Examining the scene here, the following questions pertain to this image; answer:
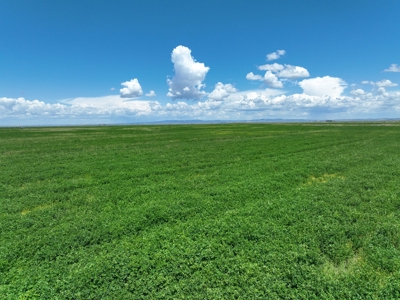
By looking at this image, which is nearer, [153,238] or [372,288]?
[372,288]

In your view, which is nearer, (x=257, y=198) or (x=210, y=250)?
(x=210, y=250)

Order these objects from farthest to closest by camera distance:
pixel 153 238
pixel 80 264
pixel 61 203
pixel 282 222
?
pixel 61 203
pixel 282 222
pixel 153 238
pixel 80 264

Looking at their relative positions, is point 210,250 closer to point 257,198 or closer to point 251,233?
point 251,233

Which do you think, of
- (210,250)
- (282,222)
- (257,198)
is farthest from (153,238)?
(257,198)

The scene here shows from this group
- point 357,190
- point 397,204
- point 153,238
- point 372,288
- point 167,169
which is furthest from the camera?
point 167,169

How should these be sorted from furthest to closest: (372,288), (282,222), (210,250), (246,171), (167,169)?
(167,169) → (246,171) → (282,222) → (210,250) → (372,288)

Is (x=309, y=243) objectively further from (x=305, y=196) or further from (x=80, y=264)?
(x=80, y=264)

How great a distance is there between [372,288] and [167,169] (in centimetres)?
1374

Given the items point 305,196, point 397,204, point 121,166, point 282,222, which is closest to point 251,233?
point 282,222

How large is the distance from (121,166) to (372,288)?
1682 cm

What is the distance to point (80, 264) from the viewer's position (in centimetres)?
621

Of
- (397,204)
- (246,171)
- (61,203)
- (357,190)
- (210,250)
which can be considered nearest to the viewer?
(210,250)

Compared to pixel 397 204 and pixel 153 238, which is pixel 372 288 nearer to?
pixel 153 238

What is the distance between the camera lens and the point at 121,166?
1819cm
